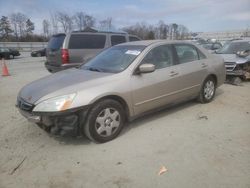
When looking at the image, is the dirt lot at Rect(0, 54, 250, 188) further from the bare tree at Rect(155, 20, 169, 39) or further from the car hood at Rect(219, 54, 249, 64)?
the bare tree at Rect(155, 20, 169, 39)

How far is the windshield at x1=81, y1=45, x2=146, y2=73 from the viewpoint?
4645mm

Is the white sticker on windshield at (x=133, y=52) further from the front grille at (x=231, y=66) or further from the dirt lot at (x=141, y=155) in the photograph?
the front grille at (x=231, y=66)

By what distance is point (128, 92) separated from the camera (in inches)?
170

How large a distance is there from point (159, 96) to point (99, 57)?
152 cm

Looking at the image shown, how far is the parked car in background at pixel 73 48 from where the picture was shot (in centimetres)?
841

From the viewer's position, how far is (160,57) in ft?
16.6

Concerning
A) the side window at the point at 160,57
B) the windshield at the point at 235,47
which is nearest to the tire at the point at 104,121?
the side window at the point at 160,57

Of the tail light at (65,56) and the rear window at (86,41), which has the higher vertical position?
the rear window at (86,41)

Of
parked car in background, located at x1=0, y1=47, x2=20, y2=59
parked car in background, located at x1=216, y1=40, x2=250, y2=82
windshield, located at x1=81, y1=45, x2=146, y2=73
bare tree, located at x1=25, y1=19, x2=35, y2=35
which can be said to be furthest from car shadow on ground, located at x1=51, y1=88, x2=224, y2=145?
bare tree, located at x1=25, y1=19, x2=35, y2=35

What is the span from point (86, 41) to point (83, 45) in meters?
0.26

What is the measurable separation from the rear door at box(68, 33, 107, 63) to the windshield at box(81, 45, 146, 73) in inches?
122

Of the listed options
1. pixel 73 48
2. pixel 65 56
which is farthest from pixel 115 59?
pixel 73 48

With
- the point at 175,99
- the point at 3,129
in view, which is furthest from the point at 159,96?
the point at 3,129

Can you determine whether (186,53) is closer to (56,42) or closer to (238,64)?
(238,64)
